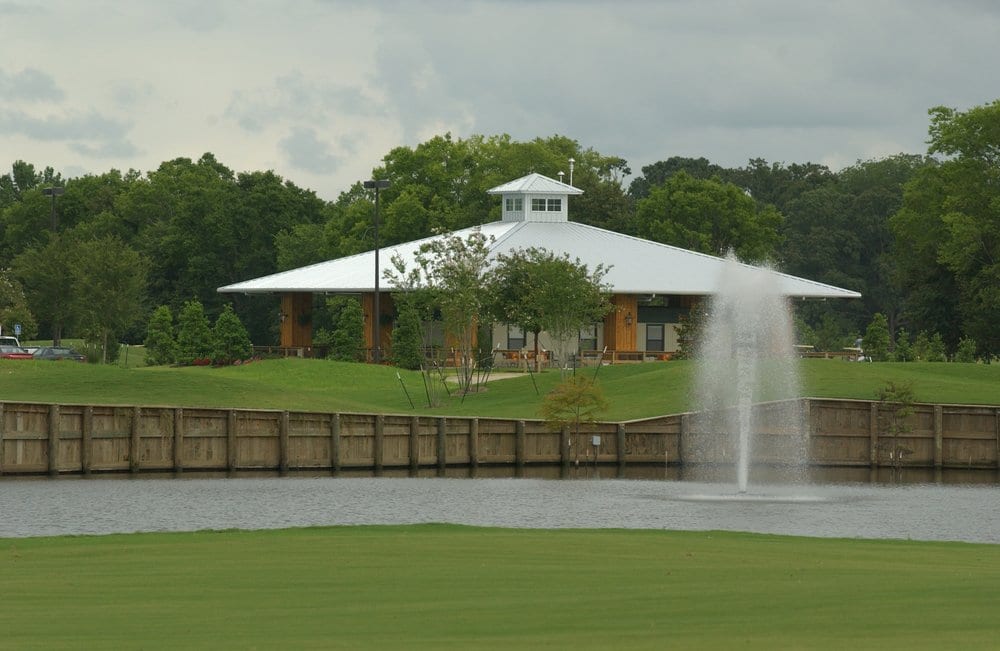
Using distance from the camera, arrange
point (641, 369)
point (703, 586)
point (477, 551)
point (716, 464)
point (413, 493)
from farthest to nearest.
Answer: point (641, 369) → point (716, 464) → point (413, 493) → point (477, 551) → point (703, 586)

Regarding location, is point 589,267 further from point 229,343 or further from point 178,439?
point 178,439

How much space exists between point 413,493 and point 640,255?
59.8 meters

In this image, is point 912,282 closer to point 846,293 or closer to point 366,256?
point 846,293

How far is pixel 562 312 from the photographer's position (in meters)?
76.6

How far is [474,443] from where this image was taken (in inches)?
2142

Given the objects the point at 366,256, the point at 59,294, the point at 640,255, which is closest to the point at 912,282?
the point at 640,255

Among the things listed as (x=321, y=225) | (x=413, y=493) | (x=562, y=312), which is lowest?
(x=413, y=493)

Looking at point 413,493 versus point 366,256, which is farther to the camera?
point 366,256

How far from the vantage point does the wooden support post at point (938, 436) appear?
5733 cm

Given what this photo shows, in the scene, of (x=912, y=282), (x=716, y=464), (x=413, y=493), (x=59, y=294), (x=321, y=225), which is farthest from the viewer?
(x=321, y=225)

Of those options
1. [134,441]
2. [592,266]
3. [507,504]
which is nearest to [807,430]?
[507,504]

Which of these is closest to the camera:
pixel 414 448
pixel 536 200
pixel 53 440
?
pixel 53 440

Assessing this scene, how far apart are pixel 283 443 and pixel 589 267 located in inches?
1833

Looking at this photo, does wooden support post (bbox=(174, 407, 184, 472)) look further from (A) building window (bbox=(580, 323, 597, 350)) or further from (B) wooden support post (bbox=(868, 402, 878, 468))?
(A) building window (bbox=(580, 323, 597, 350))
